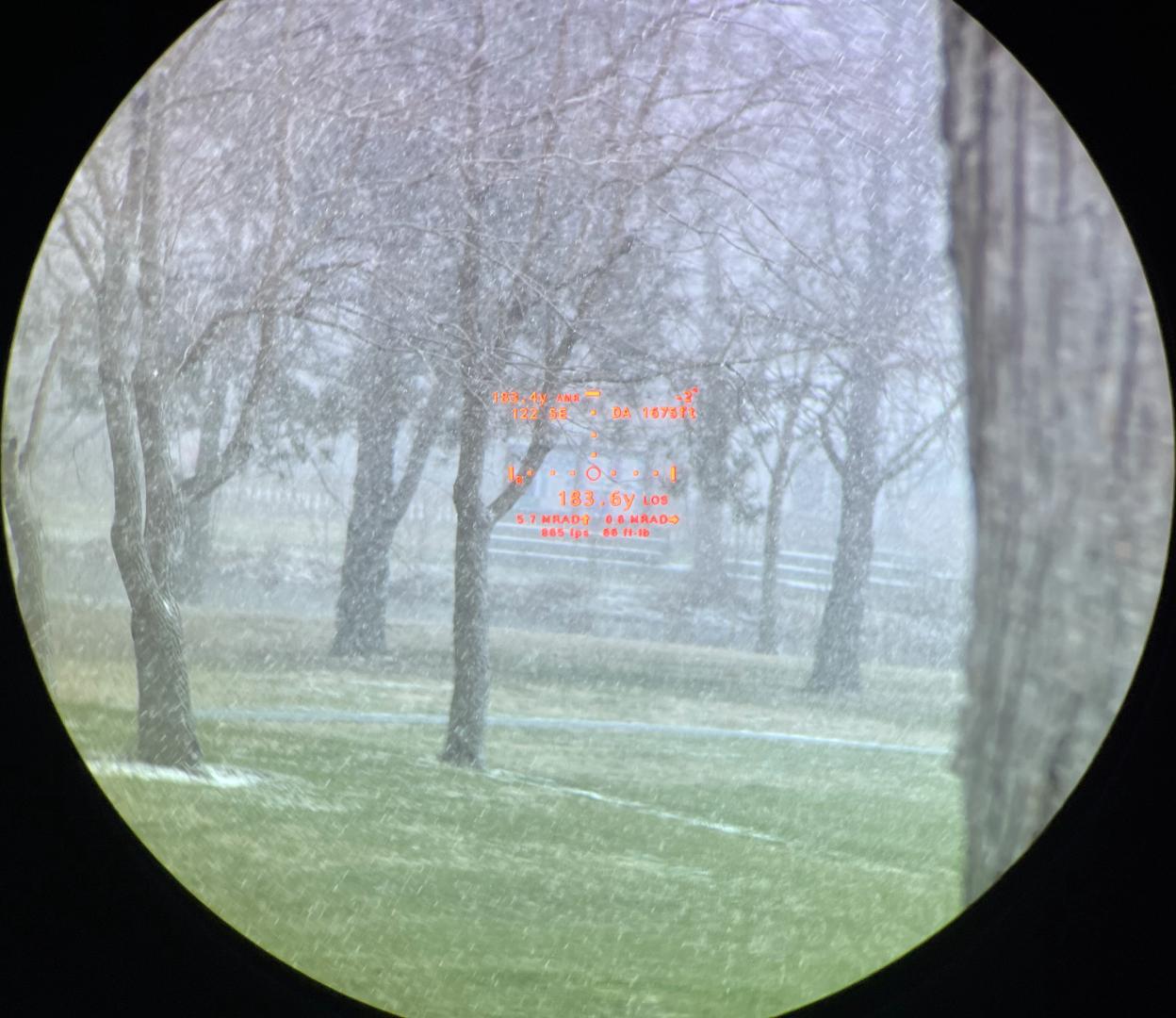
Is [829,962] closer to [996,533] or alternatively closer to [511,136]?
[996,533]

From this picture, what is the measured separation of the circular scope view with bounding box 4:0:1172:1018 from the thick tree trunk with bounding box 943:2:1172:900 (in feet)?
0.90

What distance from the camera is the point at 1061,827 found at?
1237mm

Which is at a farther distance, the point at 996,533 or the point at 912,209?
the point at 912,209

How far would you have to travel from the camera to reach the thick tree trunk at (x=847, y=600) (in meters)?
2.07

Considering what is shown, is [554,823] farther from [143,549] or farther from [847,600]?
[143,549]

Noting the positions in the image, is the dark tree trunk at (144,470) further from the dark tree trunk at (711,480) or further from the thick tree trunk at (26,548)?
the dark tree trunk at (711,480)

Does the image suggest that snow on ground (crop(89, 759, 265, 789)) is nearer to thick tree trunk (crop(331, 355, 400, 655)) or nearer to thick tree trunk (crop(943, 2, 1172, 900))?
thick tree trunk (crop(331, 355, 400, 655))

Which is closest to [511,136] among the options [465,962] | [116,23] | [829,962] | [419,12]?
[419,12]

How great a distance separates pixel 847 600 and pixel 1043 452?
1.97ft

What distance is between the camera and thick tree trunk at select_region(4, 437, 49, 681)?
5.67 feet

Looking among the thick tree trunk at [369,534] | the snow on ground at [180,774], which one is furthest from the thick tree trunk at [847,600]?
the snow on ground at [180,774]

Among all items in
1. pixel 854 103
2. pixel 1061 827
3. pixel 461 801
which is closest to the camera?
pixel 1061 827

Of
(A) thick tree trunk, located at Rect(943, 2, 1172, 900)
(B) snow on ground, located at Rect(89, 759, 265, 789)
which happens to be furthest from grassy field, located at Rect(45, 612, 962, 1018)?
(A) thick tree trunk, located at Rect(943, 2, 1172, 900)

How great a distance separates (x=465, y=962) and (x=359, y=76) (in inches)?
58.3
